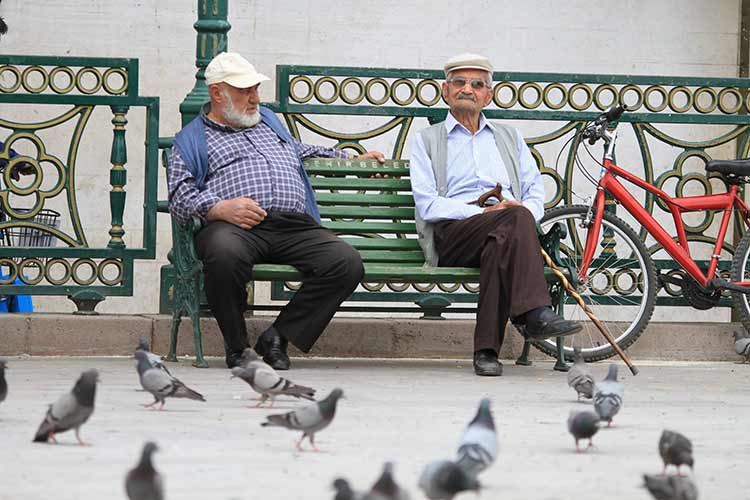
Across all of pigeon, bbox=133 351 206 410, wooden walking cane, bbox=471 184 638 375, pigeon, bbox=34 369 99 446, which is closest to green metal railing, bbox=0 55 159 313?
wooden walking cane, bbox=471 184 638 375

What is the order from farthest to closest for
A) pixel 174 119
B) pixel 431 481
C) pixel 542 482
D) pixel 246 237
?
pixel 174 119
pixel 246 237
pixel 542 482
pixel 431 481

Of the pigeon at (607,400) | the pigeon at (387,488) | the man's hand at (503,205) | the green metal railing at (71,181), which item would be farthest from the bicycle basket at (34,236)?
the pigeon at (387,488)

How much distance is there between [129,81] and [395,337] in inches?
78.7

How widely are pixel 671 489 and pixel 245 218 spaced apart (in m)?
4.30

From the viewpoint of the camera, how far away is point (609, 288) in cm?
942

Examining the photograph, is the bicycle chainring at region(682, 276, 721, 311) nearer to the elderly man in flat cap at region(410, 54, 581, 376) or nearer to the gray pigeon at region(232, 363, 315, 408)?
the elderly man in flat cap at region(410, 54, 581, 376)

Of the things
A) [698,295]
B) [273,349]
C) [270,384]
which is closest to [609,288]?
[698,295]

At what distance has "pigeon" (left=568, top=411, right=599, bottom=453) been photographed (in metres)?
5.51

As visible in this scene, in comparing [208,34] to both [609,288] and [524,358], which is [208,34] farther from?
[609,288]

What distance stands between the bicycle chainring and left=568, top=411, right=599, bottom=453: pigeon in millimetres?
3965

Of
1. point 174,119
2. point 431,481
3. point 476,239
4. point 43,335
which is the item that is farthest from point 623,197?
point 431,481

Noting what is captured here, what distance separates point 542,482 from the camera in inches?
199

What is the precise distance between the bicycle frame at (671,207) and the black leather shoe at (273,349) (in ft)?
5.91

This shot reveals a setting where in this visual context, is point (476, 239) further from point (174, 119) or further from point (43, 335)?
point (174, 119)
